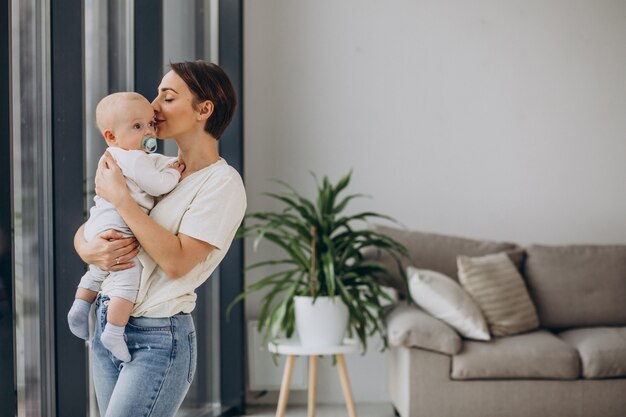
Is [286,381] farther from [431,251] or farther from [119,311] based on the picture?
[119,311]

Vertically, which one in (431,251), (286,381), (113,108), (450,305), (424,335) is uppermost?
(113,108)

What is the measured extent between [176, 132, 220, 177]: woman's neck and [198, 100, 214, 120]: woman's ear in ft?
0.16

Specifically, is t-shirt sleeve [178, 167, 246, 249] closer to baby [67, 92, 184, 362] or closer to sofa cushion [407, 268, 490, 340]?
baby [67, 92, 184, 362]

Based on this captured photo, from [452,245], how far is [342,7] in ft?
5.00

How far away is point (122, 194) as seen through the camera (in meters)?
1.58

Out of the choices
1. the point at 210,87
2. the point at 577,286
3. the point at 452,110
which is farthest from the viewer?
the point at 452,110

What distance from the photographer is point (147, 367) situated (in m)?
1.58

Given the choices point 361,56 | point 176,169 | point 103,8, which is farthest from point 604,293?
point 176,169

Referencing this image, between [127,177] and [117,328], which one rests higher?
[127,177]

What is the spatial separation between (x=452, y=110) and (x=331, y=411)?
72.6 inches

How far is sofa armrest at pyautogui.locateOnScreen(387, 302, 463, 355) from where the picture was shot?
12.6 ft

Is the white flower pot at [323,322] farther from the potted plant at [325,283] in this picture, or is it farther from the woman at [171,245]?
the woman at [171,245]

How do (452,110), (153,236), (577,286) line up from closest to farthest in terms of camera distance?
(153,236)
(577,286)
(452,110)

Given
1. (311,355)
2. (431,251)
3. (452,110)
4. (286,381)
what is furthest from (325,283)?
(452,110)
